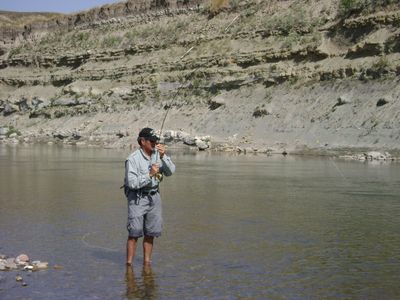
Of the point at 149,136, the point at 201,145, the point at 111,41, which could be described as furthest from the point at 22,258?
the point at 111,41

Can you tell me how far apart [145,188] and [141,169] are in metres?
0.21

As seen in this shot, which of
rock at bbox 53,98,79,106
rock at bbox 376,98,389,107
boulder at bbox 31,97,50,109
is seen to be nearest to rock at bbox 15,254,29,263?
rock at bbox 376,98,389,107

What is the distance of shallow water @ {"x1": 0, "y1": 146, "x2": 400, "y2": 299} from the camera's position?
6445 millimetres

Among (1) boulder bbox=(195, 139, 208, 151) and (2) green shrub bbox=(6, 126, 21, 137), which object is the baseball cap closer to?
(1) boulder bbox=(195, 139, 208, 151)

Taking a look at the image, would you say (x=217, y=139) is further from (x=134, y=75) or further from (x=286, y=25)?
(x=134, y=75)

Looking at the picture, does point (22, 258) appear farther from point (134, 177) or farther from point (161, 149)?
point (161, 149)

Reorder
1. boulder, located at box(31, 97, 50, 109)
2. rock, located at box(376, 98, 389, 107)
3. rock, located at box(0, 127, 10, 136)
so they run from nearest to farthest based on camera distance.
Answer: rock, located at box(376, 98, 389, 107)
rock, located at box(0, 127, 10, 136)
boulder, located at box(31, 97, 50, 109)

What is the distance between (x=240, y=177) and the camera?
18.1 meters

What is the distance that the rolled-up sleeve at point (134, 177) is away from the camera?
275 inches

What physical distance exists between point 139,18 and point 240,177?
139 ft

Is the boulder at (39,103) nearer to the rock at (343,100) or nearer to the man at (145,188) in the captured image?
the rock at (343,100)

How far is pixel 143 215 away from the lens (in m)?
7.18

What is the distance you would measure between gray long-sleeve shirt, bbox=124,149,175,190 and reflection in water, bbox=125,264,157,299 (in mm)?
870

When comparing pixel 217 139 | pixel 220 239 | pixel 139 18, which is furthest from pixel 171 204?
pixel 139 18
